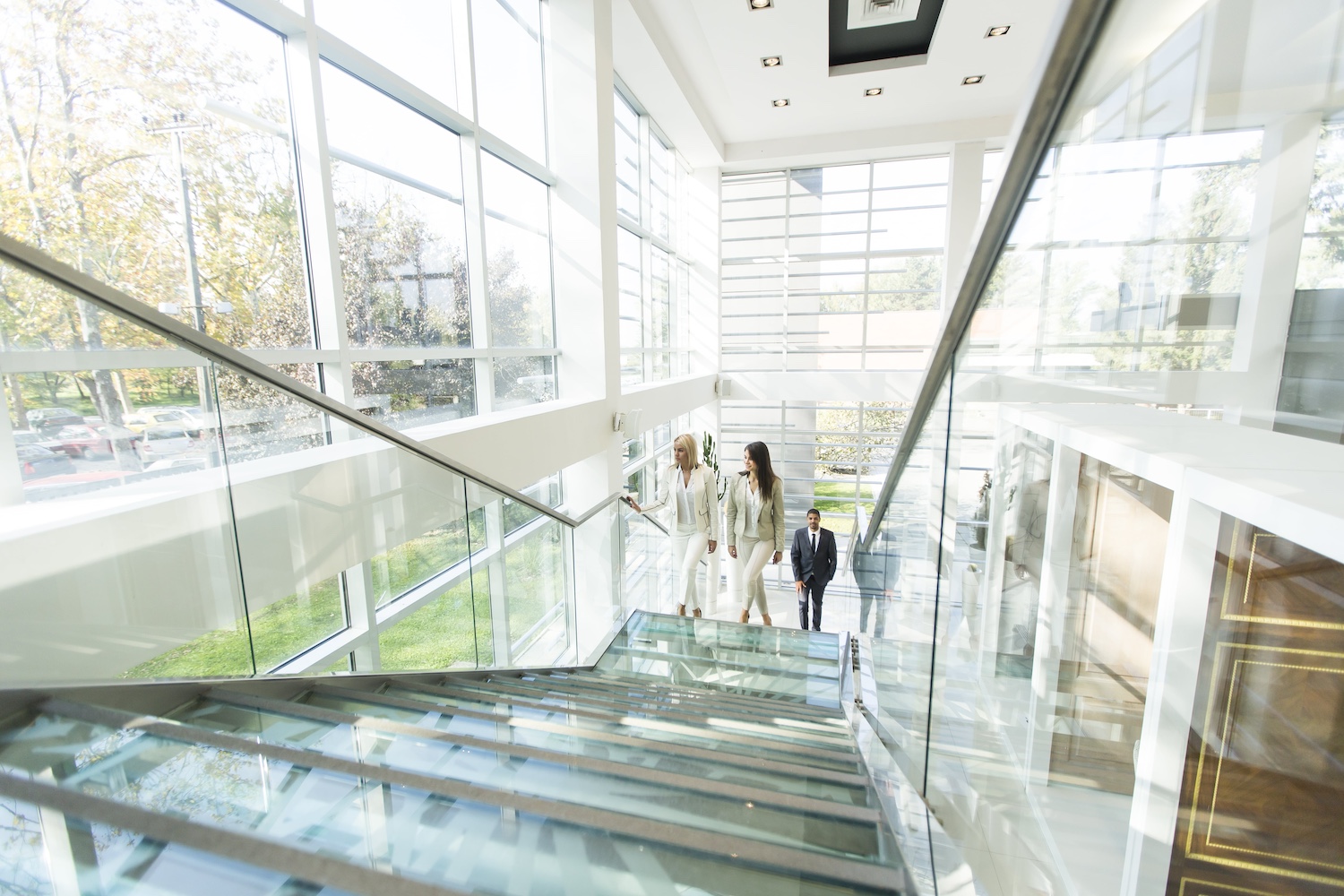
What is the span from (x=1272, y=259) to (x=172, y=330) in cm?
225

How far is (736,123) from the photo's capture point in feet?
32.3

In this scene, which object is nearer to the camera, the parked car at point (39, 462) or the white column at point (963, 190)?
the parked car at point (39, 462)

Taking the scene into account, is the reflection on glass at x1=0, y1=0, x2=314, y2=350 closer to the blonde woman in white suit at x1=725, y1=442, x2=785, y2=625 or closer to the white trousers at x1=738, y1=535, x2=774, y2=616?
the blonde woman in white suit at x1=725, y1=442, x2=785, y2=625

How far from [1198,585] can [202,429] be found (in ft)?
7.48

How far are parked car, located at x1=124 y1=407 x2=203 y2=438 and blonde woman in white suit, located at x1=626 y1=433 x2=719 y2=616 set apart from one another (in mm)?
4415

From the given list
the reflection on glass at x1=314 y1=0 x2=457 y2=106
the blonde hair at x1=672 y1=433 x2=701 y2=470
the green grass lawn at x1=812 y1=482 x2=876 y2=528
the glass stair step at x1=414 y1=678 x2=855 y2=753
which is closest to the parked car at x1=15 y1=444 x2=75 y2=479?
the glass stair step at x1=414 y1=678 x2=855 y2=753

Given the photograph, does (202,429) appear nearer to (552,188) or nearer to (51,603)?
(51,603)

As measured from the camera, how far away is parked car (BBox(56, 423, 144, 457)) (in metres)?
1.47

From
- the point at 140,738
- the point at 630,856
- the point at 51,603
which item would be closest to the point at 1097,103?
the point at 630,856

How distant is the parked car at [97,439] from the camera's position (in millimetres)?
1467

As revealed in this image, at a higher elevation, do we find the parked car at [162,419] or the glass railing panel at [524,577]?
the parked car at [162,419]

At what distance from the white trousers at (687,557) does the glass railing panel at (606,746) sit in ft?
14.2

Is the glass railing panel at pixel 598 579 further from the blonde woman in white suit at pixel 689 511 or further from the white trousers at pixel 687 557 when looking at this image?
the white trousers at pixel 687 557

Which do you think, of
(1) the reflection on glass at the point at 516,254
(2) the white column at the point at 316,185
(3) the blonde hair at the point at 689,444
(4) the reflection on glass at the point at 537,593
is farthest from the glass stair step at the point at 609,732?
(3) the blonde hair at the point at 689,444
